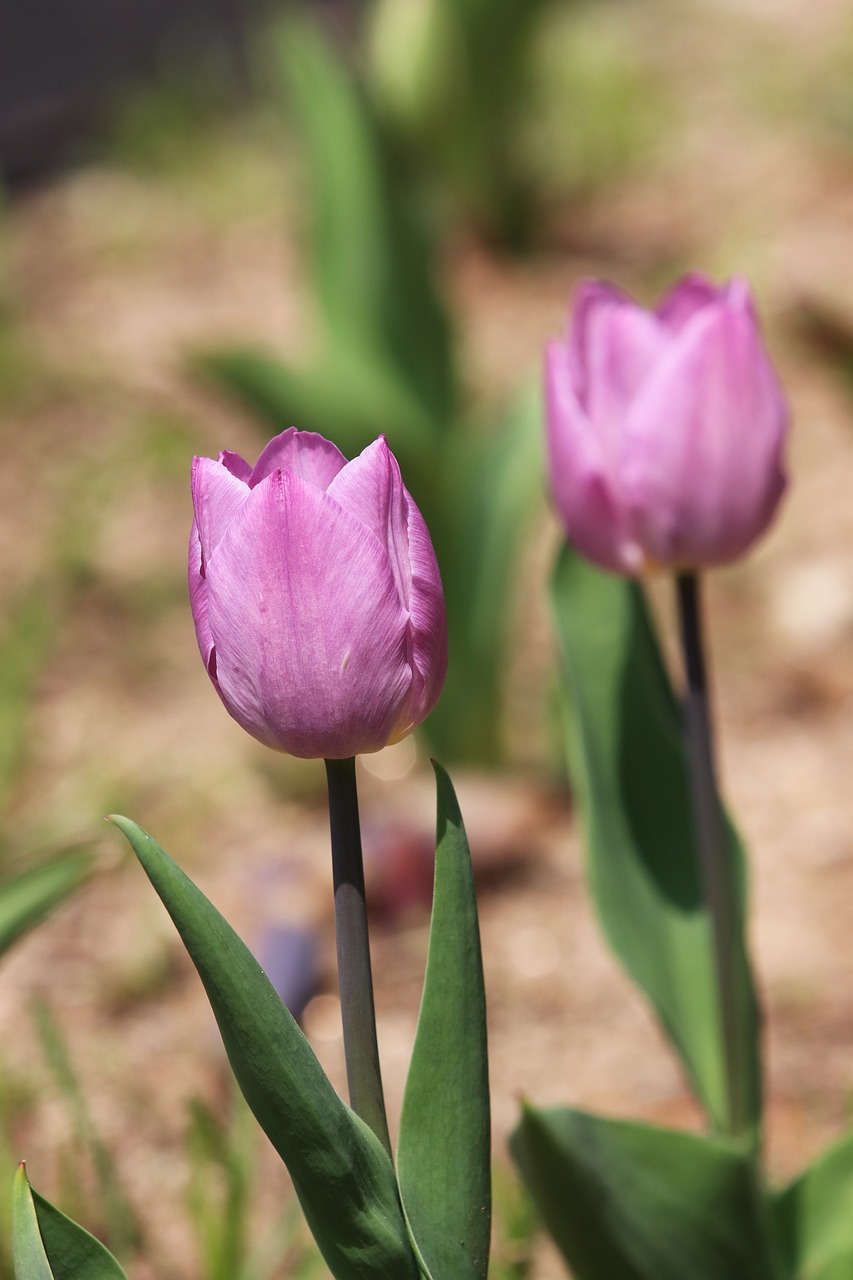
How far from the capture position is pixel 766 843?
1958 millimetres

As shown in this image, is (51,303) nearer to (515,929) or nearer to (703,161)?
(703,161)

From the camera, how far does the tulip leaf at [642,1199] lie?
85cm

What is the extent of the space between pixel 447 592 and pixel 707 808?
1082mm

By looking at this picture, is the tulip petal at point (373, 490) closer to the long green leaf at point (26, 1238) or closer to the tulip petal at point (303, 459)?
the tulip petal at point (303, 459)

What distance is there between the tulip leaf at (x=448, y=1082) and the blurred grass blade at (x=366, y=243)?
1.54 metres

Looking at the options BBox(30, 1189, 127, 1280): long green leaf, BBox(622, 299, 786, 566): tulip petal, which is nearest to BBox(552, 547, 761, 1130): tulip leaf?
BBox(622, 299, 786, 566): tulip petal

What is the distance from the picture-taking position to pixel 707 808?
93 cm

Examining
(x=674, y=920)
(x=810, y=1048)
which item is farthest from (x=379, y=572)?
(x=810, y=1048)

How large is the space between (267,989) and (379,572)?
0.18m

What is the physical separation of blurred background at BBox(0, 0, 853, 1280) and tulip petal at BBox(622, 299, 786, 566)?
47cm

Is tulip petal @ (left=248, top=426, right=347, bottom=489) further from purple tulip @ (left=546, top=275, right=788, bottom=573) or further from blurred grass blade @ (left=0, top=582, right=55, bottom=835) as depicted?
blurred grass blade @ (left=0, top=582, right=55, bottom=835)

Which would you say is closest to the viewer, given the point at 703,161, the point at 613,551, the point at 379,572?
the point at 379,572

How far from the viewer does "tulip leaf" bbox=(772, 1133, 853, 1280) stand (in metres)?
0.97

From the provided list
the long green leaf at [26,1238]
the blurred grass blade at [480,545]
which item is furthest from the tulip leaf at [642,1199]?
the blurred grass blade at [480,545]
